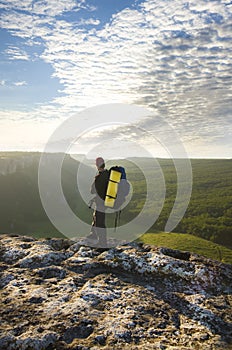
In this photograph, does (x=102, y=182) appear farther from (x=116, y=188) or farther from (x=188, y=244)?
(x=188, y=244)

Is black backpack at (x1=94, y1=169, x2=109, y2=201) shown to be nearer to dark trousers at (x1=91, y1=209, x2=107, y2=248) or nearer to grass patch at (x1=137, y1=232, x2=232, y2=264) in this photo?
dark trousers at (x1=91, y1=209, x2=107, y2=248)

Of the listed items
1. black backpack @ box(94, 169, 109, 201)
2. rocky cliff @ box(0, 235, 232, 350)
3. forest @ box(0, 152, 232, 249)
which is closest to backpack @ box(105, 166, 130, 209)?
black backpack @ box(94, 169, 109, 201)

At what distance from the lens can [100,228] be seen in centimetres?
1330

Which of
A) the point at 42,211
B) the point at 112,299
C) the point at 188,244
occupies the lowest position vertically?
the point at 188,244

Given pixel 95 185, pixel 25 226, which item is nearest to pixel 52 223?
pixel 25 226

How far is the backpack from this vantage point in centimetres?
1285

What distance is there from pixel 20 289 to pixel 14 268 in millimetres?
1593

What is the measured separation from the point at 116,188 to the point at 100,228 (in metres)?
2.07

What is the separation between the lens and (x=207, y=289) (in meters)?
8.68

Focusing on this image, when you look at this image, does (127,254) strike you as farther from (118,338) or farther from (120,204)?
(118,338)

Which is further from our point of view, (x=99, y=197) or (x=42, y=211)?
(x=42, y=211)

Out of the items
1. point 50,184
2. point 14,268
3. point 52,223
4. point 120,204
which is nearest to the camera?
point 14,268

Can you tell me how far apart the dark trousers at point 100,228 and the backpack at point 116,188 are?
975 mm

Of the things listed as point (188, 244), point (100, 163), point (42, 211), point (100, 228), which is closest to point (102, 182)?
point (100, 163)
